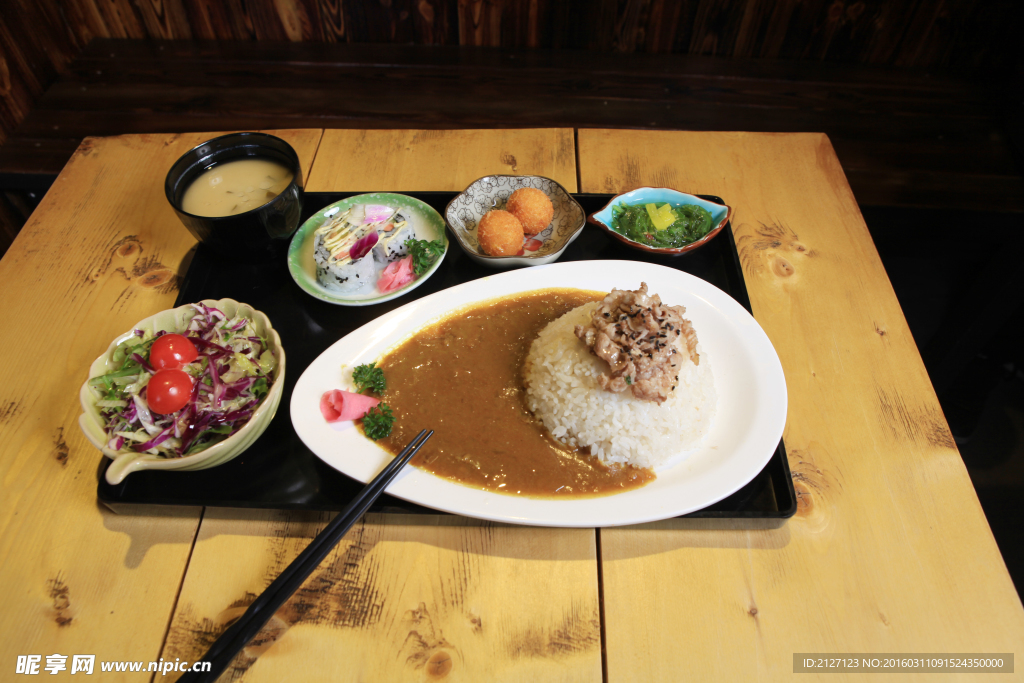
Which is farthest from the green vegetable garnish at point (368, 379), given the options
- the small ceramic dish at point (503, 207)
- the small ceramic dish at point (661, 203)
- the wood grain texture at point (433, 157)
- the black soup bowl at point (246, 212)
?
the wood grain texture at point (433, 157)

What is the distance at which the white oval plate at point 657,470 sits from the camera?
1734 millimetres

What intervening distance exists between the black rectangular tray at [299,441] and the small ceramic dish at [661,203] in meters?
0.09

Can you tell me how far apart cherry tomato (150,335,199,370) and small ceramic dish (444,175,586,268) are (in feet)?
3.63

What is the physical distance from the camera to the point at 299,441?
6.49 feet

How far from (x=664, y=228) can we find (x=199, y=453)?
1995 mm

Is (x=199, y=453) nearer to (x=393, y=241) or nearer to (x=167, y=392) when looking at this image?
(x=167, y=392)

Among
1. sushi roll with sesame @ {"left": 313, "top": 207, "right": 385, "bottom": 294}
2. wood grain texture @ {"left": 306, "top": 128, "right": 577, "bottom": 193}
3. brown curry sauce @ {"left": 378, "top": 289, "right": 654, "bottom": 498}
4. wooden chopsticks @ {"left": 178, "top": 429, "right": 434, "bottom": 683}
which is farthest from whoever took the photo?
wood grain texture @ {"left": 306, "top": 128, "right": 577, "bottom": 193}

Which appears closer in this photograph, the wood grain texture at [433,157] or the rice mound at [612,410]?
the rice mound at [612,410]

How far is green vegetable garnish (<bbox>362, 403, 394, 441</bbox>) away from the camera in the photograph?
1.90m

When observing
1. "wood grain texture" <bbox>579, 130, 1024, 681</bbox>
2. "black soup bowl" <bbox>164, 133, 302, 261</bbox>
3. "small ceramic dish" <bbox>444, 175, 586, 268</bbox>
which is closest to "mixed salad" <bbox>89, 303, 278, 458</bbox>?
"black soup bowl" <bbox>164, 133, 302, 261</bbox>

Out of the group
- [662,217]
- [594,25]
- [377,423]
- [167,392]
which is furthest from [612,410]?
[594,25]

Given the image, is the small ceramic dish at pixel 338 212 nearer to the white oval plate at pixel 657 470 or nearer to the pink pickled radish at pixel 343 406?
the white oval plate at pixel 657 470
